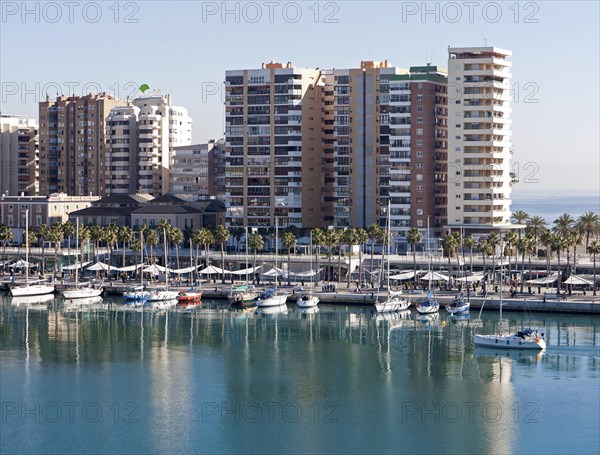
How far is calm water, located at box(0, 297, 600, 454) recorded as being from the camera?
64.5m

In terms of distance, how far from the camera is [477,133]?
5207 inches

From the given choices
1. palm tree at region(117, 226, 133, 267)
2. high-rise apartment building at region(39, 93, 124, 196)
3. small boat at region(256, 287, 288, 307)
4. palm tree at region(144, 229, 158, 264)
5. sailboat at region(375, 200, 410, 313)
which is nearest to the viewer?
sailboat at region(375, 200, 410, 313)

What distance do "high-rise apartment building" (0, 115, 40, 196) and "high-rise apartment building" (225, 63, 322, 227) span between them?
56365mm

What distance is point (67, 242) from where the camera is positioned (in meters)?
146

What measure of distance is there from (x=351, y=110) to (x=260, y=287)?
103 feet

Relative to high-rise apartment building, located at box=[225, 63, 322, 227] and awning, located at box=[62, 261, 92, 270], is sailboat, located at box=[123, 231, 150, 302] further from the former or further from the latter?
high-rise apartment building, located at box=[225, 63, 322, 227]

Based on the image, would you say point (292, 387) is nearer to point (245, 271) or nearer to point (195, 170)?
point (245, 271)

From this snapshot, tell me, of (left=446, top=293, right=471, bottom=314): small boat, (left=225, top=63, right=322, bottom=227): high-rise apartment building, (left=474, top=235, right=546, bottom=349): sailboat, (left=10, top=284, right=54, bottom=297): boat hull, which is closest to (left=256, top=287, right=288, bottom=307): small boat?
(left=446, top=293, right=471, bottom=314): small boat

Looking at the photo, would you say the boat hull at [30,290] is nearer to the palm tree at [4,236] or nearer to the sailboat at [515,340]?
the palm tree at [4,236]

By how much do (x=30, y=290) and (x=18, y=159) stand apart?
78442 mm

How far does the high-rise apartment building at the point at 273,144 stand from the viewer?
479 feet

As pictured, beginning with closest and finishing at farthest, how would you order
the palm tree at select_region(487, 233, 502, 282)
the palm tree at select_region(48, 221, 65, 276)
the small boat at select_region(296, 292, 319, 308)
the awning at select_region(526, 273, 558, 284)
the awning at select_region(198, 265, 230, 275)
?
1. the small boat at select_region(296, 292, 319, 308)
2. the awning at select_region(526, 273, 558, 284)
3. the palm tree at select_region(487, 233, 502, 282)
4. the awning at select_region(198, 265, 230, 275)
5. the palm tree at select_region(48, 221, 65, 276)

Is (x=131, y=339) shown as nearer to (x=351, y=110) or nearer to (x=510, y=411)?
(x=510, y=411)

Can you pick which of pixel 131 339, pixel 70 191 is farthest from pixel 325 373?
pixel 70 191
